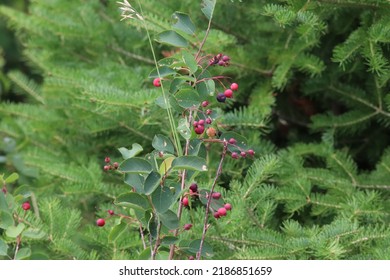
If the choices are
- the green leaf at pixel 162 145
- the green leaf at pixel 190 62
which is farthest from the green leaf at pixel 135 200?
the green leaf at pixel 190 62

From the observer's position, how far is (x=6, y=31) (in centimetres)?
450

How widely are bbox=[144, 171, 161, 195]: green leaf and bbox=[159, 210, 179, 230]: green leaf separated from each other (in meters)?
0.07

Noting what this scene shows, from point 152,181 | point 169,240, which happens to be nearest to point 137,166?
point 152,181

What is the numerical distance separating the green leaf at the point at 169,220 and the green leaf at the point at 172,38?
32 cm

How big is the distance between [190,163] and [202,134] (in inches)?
6.4

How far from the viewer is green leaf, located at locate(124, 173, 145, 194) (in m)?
1.22

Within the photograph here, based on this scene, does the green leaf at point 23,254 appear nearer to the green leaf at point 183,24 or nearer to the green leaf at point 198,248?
the green leaf at point 198,248

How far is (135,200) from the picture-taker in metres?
1.19

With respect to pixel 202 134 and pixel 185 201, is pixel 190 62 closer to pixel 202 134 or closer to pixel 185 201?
pixel 202 134

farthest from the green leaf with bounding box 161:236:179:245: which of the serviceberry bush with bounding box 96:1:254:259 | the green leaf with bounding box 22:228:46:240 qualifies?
the green leaf with bounding box 22:228:46:240

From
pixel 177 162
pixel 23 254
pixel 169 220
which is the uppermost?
pixel 177 162

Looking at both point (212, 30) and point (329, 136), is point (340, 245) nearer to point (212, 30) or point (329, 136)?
point (329, 136)

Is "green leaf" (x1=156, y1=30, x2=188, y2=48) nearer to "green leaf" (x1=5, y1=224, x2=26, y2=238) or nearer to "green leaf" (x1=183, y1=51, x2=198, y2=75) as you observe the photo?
"green leaf" (x1=183, y1=51, x2=198, y2=75)
